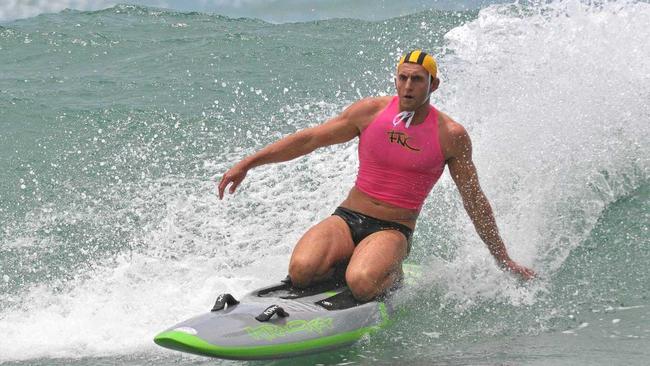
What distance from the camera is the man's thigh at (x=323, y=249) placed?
20.1ft

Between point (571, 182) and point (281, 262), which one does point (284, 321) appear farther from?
point (571, 182)

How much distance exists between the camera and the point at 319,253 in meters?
6.18

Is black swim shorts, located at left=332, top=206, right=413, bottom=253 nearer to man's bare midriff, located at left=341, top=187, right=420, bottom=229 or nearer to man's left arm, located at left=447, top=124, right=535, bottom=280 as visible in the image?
man's bare midriff, located at left=341, top=187, right=420, bottom=229

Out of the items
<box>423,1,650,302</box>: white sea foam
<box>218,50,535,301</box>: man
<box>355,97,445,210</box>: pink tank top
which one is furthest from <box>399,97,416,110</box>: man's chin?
<box>423,1,650,302</box>: white sea foam

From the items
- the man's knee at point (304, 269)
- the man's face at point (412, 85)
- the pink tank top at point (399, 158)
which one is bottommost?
the man's knee at point (304, 269)

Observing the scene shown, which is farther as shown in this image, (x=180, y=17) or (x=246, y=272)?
(x=180, y=17)

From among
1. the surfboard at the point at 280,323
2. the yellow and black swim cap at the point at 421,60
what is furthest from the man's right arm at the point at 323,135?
the surfboard at the point at 280,323

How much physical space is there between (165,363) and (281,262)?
8.02ft

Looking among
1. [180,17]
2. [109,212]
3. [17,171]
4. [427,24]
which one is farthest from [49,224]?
[180,17]

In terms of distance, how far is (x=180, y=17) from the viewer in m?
22.5

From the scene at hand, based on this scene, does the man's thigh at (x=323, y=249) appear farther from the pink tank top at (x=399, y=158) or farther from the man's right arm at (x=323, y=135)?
the man's right arm at (x=323, y=135)

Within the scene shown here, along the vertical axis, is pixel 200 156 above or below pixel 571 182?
above

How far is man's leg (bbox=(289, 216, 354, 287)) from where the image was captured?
613cm

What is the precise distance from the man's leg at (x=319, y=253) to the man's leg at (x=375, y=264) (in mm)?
127
